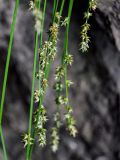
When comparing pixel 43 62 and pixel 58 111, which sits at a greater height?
pixel 43 62

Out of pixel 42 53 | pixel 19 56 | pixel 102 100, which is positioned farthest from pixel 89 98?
pixel 42 53

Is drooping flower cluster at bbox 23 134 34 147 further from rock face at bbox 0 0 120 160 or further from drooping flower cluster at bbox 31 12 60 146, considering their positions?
rock face at bbox 0 0 120 160

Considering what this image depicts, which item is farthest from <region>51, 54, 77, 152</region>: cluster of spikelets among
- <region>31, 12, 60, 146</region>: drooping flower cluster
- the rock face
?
the rock face

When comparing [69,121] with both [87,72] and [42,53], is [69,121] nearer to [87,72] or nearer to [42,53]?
[42,53]

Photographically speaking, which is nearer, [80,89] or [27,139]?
[27,139]

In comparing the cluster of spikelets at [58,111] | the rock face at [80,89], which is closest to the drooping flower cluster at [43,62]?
the cluster of spikelets at [58,111]

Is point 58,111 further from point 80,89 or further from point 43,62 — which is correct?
point 80,89

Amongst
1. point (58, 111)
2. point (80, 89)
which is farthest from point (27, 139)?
point (80, 89)

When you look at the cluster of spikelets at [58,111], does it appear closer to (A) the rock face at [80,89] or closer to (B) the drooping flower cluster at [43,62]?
(B) the drooping flower cluster at [43,62]
